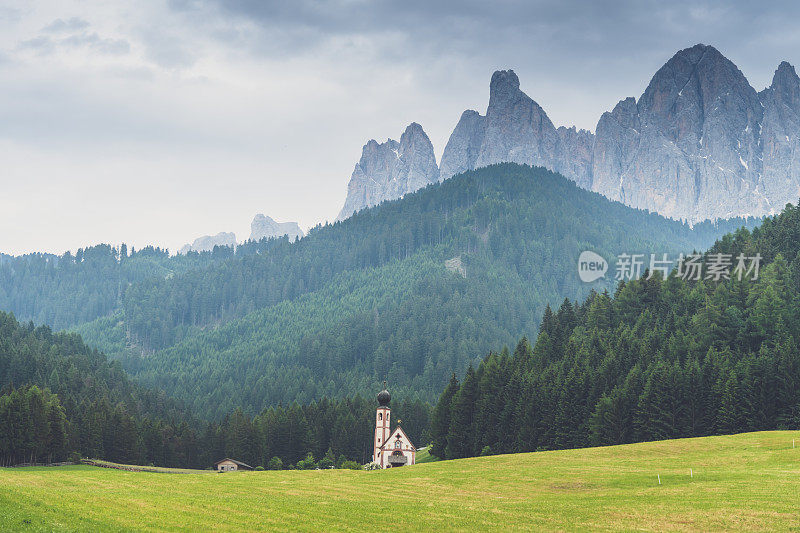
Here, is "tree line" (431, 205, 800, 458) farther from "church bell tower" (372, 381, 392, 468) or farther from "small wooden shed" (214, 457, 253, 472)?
"small wooden shed" (214, 457, 253, 472)

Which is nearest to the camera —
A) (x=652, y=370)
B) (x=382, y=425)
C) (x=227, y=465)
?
(x=652, y=370)

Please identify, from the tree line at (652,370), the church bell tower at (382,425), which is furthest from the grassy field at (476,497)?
the church bell tower at (382,425)

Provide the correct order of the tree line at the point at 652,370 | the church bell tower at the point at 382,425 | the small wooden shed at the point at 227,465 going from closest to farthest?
the tree line at the point at 652,370 < the church bell tower at the point at 382,425 < the small wooden shed at the point at 227,465

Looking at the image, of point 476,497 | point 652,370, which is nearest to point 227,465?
point 652,370

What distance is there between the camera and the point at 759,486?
50.9 metres

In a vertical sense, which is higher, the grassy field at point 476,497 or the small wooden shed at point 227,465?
the grassy field at point 476,497

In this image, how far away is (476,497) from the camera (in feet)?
178

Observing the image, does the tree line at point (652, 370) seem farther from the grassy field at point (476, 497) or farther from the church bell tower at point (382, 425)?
the grassy field at point (476, 497)

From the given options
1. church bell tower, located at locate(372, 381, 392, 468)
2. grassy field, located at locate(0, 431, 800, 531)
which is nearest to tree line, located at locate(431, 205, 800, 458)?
church bell tower, located at locate(372, 381, 392, 468)

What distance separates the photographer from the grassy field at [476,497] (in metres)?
40.6

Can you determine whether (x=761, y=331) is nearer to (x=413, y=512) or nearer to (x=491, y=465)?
(x=491, y=465)

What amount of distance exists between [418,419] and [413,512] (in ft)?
371

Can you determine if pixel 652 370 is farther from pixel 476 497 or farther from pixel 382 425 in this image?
pixel 476 497

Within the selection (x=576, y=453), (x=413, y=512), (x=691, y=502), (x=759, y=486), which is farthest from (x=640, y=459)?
(x=413, y=512)
